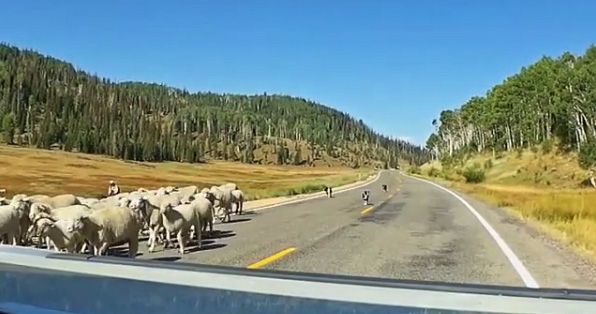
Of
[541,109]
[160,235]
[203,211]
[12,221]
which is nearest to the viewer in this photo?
[12,221]

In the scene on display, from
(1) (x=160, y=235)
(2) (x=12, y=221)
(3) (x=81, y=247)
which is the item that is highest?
(2) (x=12, y=221)

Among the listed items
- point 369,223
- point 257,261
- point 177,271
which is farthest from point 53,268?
point 369,223

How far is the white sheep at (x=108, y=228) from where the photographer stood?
34.6 feet

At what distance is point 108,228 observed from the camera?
10734 mm

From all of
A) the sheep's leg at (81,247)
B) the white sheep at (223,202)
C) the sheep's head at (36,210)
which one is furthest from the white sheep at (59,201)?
the sheep's leg at (81,247)

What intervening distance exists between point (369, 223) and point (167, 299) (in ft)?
50.8

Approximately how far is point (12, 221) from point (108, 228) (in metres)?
3.31

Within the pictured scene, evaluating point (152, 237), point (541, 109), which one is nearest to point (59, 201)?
point (152, 237)

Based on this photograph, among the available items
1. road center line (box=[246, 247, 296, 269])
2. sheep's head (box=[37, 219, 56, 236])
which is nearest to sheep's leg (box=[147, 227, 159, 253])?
sheep's head (box=[37, 219, 56, 236])

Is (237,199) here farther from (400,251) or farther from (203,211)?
(400,251)

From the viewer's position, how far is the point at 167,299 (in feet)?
11.4

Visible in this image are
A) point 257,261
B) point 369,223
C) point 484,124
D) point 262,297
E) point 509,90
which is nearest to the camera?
point 262,297

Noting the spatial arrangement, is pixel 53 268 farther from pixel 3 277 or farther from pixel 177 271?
pixel 177 271

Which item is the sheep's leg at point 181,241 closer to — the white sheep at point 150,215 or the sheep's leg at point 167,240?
the sheep's leg at point 167,240
